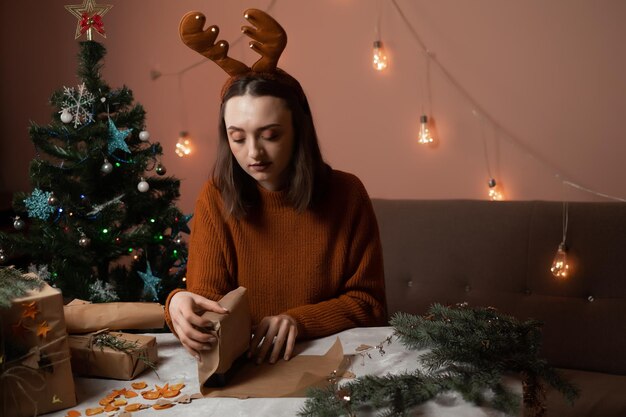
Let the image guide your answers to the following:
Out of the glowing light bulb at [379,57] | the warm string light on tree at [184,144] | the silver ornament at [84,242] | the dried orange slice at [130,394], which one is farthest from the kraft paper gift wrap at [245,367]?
the warm string light on tree at [184,144]

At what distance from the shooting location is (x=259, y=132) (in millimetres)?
1443

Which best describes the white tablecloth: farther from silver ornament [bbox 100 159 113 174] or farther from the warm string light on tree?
the warm string light on tree

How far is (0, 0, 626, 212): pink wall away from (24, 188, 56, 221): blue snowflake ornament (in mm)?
1373

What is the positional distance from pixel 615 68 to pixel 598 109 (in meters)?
0.16

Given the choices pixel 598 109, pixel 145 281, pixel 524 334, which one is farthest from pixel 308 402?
pixel 598 109

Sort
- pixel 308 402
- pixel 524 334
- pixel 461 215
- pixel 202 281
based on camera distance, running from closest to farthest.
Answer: pixel 308 402 → pixel 524 334 → pixel 202 281 → pixel 461 215

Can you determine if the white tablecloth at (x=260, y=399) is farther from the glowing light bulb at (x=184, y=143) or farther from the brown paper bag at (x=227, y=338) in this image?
the glowing light bulb at (x=184, y=143)

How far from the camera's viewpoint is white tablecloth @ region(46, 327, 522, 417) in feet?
3.33

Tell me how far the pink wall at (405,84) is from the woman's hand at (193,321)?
6.46 feet

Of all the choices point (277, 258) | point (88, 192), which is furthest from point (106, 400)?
point (88, 192)

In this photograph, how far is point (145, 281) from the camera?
7.42 ft

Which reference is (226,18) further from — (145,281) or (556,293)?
(556,293)

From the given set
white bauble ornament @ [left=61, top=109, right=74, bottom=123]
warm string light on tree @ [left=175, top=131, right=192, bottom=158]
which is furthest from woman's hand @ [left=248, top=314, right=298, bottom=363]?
warm string light on tree @ [left=175, top=131, right=192, bottom=158]

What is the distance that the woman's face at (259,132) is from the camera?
4.71ft
